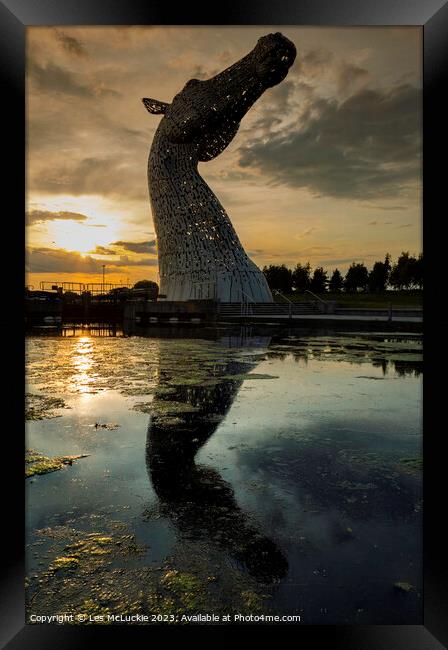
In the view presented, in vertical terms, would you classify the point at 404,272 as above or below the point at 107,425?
above

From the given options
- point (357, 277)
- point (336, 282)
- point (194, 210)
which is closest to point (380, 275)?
point (357, 277)

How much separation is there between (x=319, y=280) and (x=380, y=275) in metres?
13.4

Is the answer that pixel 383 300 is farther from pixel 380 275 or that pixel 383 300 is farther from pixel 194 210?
pixel 194 210

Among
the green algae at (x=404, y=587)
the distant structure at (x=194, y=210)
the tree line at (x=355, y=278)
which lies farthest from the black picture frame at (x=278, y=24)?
the tree line at (x=355, y=278)

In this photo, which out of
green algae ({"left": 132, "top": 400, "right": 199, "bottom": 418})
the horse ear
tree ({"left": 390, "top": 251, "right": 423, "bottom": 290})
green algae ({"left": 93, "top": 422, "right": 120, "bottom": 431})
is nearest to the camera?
green algae ({"left": 93, "top": 422, "right": 120, "bottom": 431})

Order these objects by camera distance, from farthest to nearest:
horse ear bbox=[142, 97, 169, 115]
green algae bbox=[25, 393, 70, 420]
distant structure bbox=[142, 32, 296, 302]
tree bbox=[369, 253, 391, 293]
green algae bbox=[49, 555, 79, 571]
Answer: tree bbox=[369, 253, 391, 293] < horse ear bbox=[142, 97, 169, 115] < distant structure bbox=[142, 32, 296, 302] < green algae bbox=[25, 393, 70, 420] < green algae bbox=[49, 555, 79, 571]

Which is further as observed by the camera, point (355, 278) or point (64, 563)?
point (355, 278)

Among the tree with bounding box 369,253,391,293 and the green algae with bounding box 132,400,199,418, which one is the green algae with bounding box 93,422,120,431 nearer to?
the green algae with bounding box 132,400,199,418

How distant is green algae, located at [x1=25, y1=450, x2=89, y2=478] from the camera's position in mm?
3326

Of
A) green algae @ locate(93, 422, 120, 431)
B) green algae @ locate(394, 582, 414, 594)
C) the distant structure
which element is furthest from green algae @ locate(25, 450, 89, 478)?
the distant structure

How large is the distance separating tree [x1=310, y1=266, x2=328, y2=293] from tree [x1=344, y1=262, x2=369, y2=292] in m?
5.27

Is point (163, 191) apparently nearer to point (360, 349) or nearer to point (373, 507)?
point (360, 349)

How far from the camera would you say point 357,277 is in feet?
214

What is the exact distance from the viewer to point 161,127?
94.6 feet
